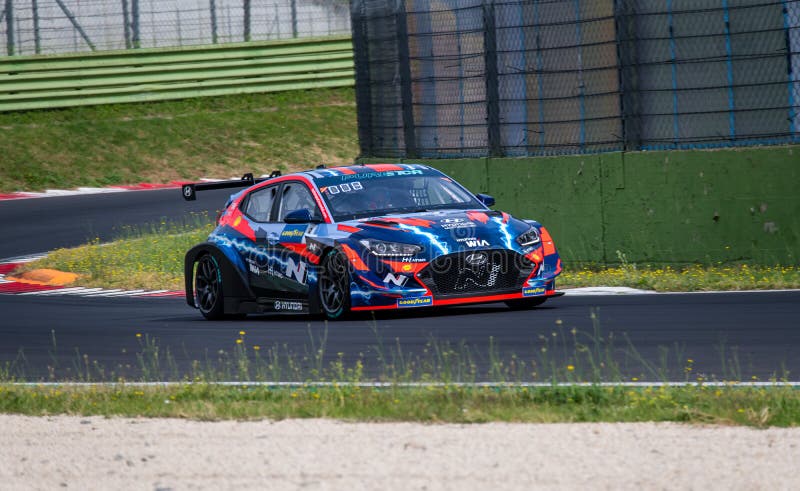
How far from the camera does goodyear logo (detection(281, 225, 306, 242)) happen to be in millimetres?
13438

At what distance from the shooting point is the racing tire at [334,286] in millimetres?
12789

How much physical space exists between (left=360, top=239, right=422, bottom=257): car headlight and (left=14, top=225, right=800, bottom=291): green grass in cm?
365

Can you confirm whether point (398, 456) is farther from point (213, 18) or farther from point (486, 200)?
point (213, 18)

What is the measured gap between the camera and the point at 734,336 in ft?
36.0

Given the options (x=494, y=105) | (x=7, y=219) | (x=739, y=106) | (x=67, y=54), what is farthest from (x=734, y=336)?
(x=67, y=54)

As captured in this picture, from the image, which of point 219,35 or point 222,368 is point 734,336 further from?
point 219,35

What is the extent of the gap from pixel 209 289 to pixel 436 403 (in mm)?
6740

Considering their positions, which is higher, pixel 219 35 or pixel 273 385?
pixel 219 35

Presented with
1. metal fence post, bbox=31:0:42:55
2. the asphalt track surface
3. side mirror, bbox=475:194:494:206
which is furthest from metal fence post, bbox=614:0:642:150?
metal fence post, bbox=31:0:42:55

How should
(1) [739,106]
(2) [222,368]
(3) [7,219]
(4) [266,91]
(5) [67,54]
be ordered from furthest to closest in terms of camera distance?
(4) [266,91]
(5) [67,54]
(3) [7,219]
(1) [739,106]
(2) [222,368]

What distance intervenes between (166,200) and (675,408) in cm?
2286

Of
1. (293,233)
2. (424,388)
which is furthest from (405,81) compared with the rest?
(424,388)

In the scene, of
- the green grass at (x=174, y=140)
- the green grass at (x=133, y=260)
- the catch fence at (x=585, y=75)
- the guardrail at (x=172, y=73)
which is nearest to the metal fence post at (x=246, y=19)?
the guardrail at (x=172, y=73)

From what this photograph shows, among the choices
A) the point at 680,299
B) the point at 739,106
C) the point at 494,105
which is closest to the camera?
the point at 680,299
